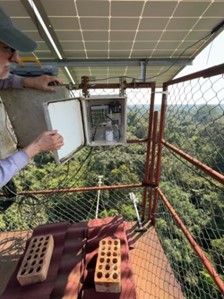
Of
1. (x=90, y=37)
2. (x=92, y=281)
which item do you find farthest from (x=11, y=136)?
(x=90, y=37)

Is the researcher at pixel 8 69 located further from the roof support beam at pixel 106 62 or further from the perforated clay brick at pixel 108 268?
the roof support beam at pixel 106 62

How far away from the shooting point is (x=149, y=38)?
10.1ft

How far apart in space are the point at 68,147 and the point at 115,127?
540 mm

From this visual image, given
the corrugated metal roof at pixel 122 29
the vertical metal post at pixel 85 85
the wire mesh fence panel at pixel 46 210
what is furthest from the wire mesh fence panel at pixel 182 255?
the corrugated metal roof at pixel 122 29

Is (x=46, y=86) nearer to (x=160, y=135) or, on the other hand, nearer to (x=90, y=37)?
(x=160, y=135)

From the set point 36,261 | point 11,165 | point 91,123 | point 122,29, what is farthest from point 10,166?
Answer: point 122,29

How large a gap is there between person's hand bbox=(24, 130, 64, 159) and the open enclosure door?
0.31 ft

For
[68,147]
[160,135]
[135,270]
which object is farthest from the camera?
[160,135]

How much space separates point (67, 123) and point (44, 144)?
1.11 feet

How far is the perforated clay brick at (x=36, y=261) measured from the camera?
153 cm

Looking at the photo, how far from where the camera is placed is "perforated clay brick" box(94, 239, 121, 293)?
4.74ft

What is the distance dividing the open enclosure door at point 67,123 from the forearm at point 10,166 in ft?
0.89

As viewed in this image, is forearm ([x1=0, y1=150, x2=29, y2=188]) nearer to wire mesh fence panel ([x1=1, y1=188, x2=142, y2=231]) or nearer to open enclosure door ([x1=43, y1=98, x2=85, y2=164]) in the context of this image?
open enclosure door ([x1=43, y1=98, x2=85, y2=164])

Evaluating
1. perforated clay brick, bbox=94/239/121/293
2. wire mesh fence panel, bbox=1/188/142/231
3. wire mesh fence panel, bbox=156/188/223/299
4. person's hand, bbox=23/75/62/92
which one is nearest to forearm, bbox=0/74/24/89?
person's hand, bbox=23/75/62/92
